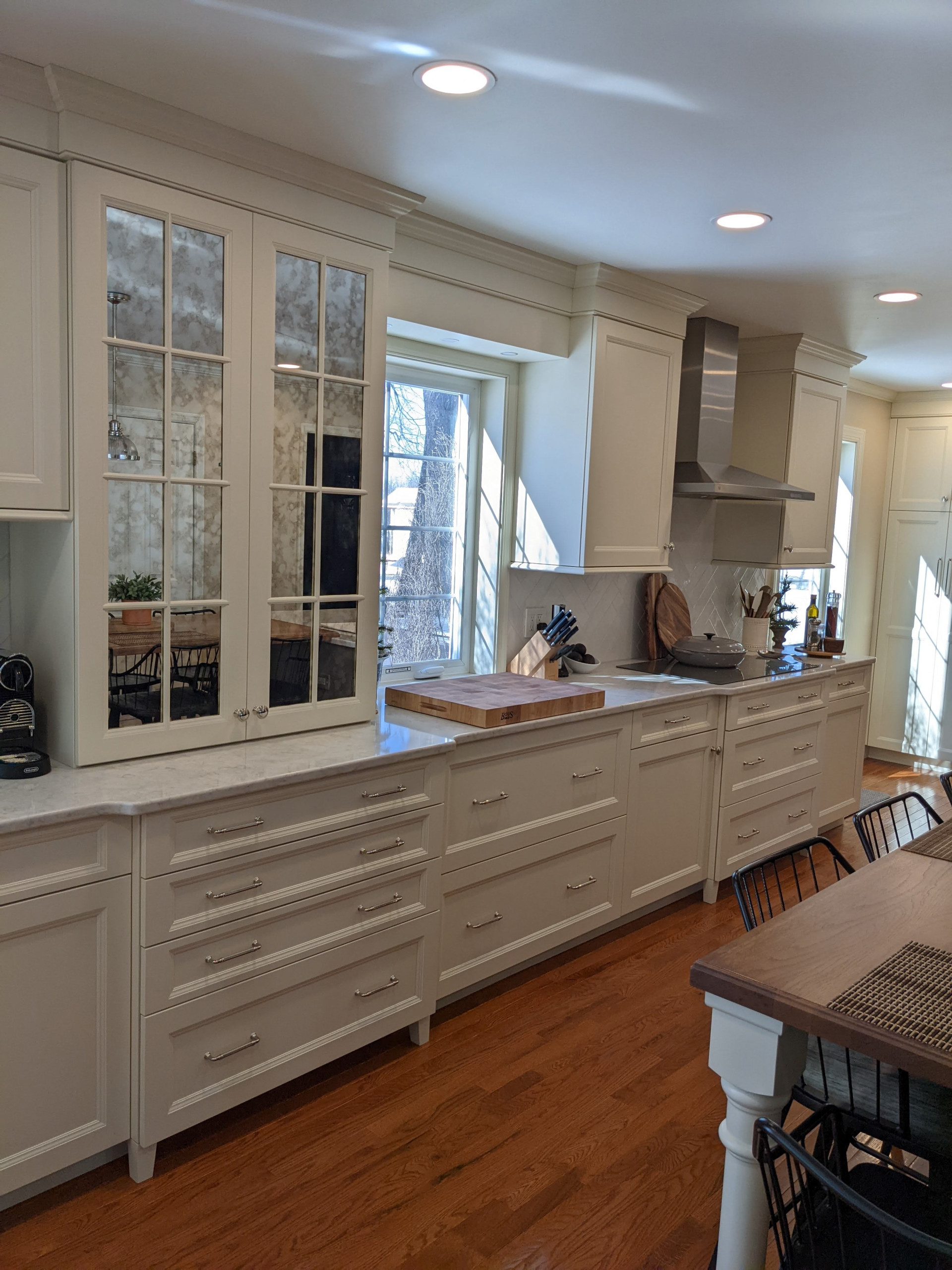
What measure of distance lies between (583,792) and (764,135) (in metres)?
1.99

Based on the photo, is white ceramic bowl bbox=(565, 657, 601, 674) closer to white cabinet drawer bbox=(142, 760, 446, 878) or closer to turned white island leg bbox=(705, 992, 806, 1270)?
white cabinet drawer bbox=(142, 760, 446, 878)

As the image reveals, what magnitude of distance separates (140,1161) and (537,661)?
81.3 inches

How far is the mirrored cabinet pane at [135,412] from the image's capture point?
2211mm

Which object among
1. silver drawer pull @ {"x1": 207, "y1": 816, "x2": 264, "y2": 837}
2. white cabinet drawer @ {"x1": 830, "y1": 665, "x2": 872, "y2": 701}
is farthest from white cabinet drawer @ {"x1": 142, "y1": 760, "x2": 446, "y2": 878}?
white cabinet drawer @ {"x1": 830, "y1": 665, "x2": 872, "y2": 701}

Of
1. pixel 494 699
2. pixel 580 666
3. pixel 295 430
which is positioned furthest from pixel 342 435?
pixel 580 666

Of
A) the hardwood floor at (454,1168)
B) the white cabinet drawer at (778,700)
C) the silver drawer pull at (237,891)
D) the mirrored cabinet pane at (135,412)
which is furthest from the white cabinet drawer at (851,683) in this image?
the mirrored cabinet pane at (135,412)

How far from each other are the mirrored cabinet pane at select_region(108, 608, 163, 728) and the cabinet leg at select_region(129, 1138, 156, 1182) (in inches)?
36.7

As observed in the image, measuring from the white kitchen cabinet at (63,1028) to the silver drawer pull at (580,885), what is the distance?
1563 mm

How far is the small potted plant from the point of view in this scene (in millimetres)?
2260

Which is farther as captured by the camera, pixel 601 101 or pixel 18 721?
pixel 18 721

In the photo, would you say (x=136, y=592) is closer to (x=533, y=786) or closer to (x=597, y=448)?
(x=533, y=786)

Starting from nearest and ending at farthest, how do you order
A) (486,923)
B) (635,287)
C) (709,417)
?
(486,923) < (635,287) < (709,417)

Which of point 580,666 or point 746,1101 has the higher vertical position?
point 580,666

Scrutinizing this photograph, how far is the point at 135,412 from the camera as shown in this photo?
225 centimetres
